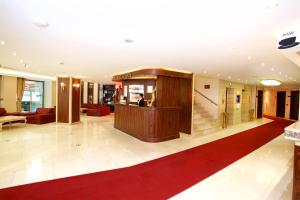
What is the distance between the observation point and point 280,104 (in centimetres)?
1720

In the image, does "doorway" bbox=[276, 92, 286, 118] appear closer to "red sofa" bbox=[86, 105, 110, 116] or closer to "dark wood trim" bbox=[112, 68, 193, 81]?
"dark wood trim" bbox=[112, 68, 193, 81]

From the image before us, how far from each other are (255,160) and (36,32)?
19.8ft

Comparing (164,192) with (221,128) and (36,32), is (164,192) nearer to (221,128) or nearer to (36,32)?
(36,32)

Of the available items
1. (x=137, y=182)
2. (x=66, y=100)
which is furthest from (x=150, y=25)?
(x=66, y=100)

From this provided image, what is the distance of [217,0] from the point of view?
202cm

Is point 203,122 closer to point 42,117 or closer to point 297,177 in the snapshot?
point 297,177

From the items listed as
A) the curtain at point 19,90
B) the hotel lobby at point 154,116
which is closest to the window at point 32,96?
the curtain at point 19,90

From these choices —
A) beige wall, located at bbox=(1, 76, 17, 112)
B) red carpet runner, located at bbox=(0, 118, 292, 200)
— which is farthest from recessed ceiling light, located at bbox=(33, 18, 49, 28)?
beige wall, located at bbox=(1, 76, 17, 112)

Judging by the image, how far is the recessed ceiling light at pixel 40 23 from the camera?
8.66 ft

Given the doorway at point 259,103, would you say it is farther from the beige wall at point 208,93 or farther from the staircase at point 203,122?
the staircase at point 203,122

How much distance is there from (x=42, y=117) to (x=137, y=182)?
8.18m

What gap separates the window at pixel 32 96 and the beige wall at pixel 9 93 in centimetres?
159

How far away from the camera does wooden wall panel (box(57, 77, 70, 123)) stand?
30.7 ft

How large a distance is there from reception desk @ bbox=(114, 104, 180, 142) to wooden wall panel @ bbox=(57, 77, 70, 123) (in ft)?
13.0
